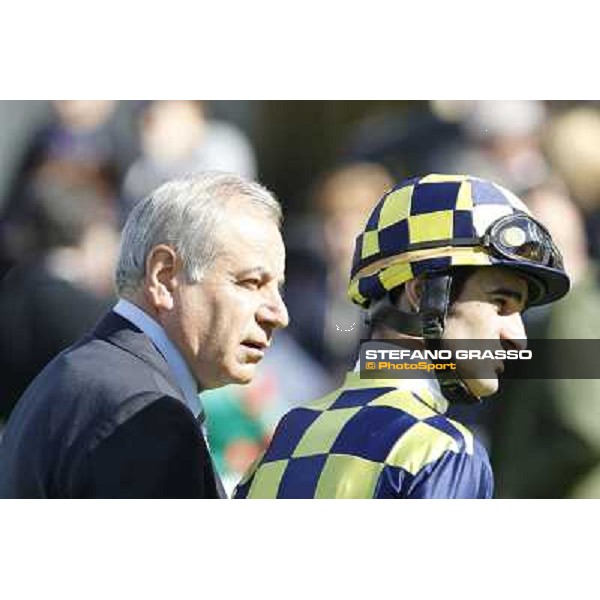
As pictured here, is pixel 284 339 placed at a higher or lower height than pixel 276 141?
lower

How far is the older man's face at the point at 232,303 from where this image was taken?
4.42 m

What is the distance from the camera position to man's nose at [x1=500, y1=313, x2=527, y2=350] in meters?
4.41

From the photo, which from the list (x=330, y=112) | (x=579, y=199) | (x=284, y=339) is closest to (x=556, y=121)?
(x=579, y=199)

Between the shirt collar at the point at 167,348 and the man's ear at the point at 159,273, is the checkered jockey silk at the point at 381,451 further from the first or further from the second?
the man's ear at the point at 159,273

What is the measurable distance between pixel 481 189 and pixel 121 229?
1.28m

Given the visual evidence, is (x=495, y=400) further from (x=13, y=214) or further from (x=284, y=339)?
(x=13, y=214)

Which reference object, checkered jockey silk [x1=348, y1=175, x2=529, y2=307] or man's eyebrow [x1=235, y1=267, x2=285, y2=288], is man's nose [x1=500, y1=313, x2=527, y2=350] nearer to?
checkered jockey silk [x1=348, y1=175, x2=529, y2=307]

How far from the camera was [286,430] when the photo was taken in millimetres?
4266

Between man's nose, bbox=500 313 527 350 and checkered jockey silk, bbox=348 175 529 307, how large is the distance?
26cm

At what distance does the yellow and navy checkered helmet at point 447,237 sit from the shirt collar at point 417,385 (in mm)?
244

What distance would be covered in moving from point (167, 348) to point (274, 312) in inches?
20.3

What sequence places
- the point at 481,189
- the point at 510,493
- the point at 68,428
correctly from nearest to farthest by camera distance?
the point at 68,428, the point at 481,189, the point at 510,493

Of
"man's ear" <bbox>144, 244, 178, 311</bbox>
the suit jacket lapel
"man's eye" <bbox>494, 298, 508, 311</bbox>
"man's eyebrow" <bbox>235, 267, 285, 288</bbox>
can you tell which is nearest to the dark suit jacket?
the suit jacket lapel

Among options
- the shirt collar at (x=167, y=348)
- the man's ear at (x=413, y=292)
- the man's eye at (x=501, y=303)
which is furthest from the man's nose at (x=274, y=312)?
the man's eye at (x=501, y=303)
